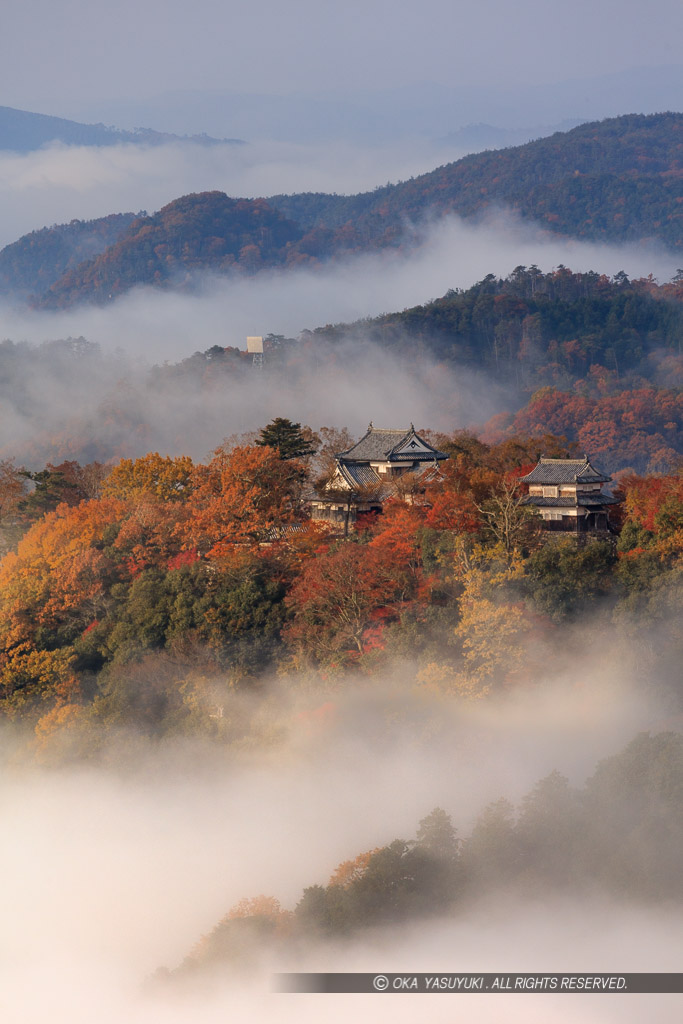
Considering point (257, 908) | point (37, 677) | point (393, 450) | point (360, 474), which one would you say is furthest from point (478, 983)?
point (37, 677)

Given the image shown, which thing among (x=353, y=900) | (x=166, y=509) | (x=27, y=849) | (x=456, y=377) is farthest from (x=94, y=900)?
(x=456, y=377)

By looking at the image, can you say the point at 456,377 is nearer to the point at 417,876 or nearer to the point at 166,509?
the point at 166,509

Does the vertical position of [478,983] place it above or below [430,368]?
below

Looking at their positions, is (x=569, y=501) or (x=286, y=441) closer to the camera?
(x=569, y=501)

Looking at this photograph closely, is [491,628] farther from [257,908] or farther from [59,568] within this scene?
[59,568]

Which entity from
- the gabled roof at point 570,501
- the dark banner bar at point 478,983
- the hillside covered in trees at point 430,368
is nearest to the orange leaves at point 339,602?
the gabled roof at point 570,501

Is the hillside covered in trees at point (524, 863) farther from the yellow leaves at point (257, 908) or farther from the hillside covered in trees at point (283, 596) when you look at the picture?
the hillside covered in trees at point (283, 596)

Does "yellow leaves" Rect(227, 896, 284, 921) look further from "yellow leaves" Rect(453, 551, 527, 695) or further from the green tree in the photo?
the green tree
